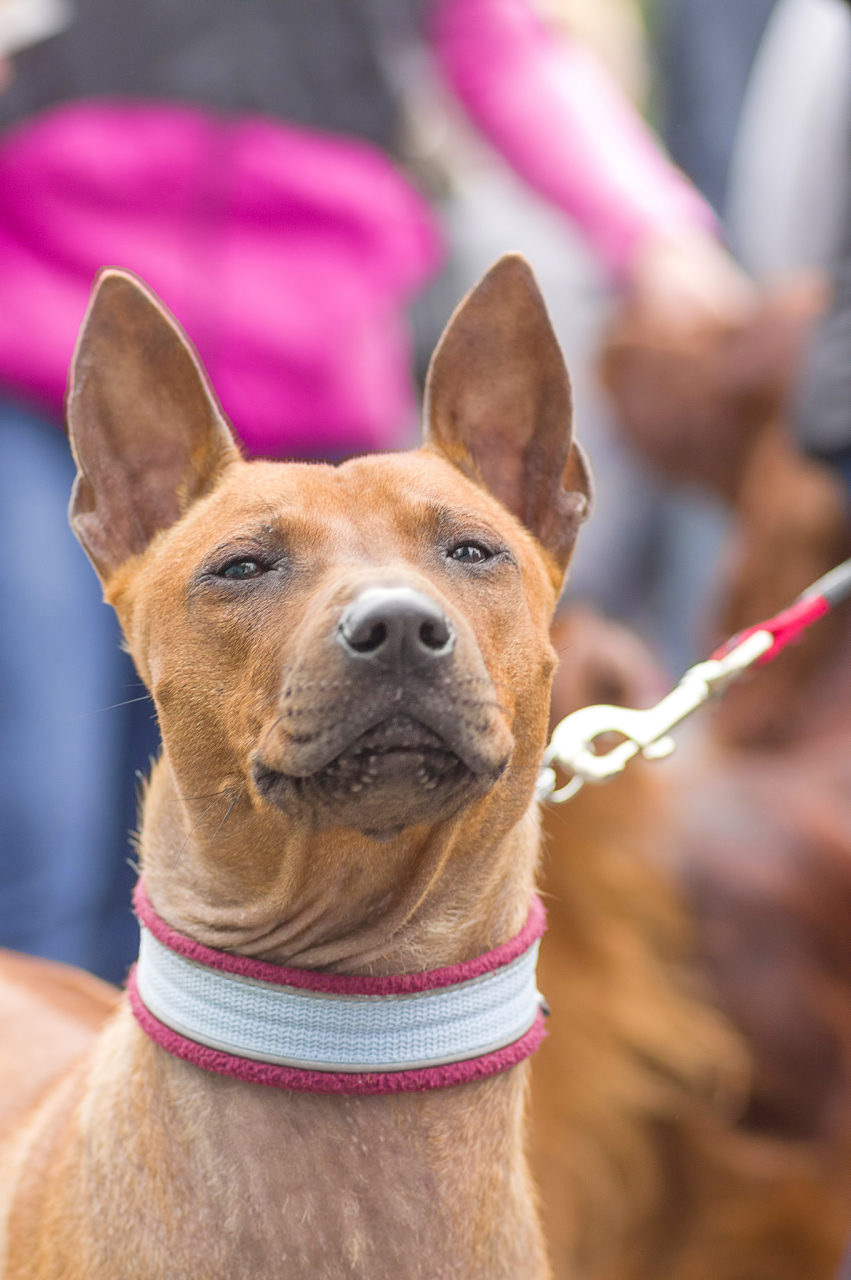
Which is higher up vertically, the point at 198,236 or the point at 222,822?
the point at 198,236

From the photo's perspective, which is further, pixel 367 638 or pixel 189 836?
pixel 189 836

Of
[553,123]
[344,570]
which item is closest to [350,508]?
[344,570]

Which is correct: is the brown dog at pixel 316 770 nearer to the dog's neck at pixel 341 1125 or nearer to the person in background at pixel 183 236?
the dog's neck at pixel 341 1125

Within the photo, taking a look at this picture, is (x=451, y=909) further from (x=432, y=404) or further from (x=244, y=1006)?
(x=432, y=404)

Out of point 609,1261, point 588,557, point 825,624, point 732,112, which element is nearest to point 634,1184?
point 609,1261

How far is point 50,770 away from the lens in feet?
7.39

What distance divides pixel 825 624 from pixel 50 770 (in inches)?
66.3

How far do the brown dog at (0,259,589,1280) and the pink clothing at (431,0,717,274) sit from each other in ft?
4.97

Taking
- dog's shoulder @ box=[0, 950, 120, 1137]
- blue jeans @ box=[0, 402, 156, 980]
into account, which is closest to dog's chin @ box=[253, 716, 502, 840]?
dog's shoulder @ box=[0, 950, 120, 1137]

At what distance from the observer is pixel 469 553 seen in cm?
120

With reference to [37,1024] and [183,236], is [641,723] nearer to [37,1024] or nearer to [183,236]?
[37,1024]

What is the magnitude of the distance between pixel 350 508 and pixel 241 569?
11 centimetres

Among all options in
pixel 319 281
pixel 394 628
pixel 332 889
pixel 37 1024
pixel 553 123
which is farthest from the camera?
pixel 553 123

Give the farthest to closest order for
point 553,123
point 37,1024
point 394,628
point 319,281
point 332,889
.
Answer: point 553,123, point 319,281, point 37,1024, point 332,889, point 394,628
